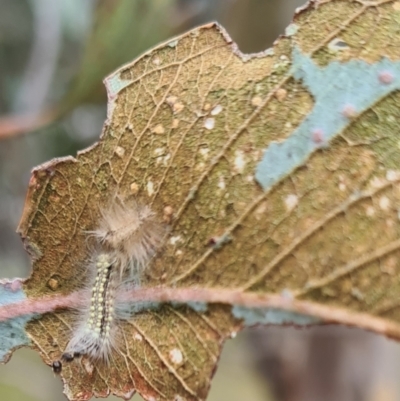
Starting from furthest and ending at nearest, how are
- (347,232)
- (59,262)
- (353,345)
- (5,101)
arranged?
1. (353,345)
2. (5,101)
3. (59,262)
4. (347,232)

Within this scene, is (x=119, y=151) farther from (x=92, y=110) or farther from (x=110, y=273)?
(x=92, y=110)

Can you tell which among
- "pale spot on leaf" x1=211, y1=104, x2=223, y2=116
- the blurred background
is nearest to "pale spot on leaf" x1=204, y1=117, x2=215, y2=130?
"pale spot on leaf" x1=211, y1=104, x2=223, y2=116

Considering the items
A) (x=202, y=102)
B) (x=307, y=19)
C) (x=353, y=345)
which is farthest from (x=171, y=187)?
(x=353, y=345)

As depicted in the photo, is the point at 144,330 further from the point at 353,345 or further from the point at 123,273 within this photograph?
the point at 353,345

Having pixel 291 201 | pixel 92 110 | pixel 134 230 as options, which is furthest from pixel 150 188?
pixel 92 110

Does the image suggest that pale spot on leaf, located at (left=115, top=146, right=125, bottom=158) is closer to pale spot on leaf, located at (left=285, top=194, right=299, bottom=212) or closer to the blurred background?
pale spot on leaf, located at (left=285, top=194, right=299, bottom=212)

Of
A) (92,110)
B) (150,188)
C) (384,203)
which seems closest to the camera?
(384,203)
